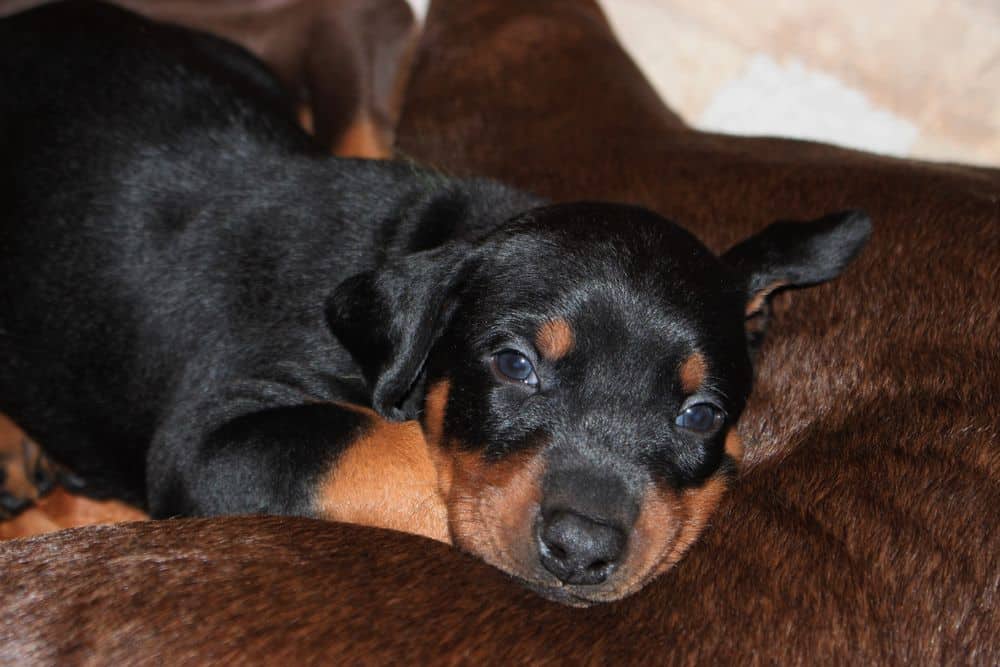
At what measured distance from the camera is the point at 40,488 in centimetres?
455

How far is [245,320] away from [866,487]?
6.66 ft

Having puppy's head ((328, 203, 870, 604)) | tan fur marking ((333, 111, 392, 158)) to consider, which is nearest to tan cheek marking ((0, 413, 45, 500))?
puppy's head ((328, 203, 870, 604))

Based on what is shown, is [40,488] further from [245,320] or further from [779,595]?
[779,595]

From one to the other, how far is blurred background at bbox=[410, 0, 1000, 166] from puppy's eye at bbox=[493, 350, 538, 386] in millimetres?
3247

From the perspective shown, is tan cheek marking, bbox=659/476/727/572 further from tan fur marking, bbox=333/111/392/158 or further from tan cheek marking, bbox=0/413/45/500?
tan fur marking, bbox=333/111/392/158

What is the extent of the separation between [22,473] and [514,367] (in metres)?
2.41

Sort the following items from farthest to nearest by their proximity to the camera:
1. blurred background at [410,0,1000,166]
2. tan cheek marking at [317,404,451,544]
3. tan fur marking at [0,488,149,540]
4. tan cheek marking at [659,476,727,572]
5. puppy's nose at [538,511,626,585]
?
blurred background at [410,0,1000,166] < tan fur marking at [0,488,149,540] < tan cheek marking at [317,404,451,544] < tan cheek marking at [659,476,727,572] < puppy's nose at [538,511,626,585]

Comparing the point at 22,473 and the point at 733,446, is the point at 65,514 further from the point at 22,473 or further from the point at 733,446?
the point at 733,446

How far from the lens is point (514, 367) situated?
3230 mm

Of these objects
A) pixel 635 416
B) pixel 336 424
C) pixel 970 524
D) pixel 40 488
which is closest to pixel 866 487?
pixel 970 524

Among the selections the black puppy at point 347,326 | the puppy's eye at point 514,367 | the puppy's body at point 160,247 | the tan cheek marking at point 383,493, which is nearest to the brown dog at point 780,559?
the black puppy at point 347,326

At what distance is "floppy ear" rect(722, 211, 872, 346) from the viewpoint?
11.5 feet

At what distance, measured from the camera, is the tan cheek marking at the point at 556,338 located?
3.11m

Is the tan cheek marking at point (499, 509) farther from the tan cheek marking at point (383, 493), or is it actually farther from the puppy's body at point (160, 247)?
the puppy's body at point (160, 247)
